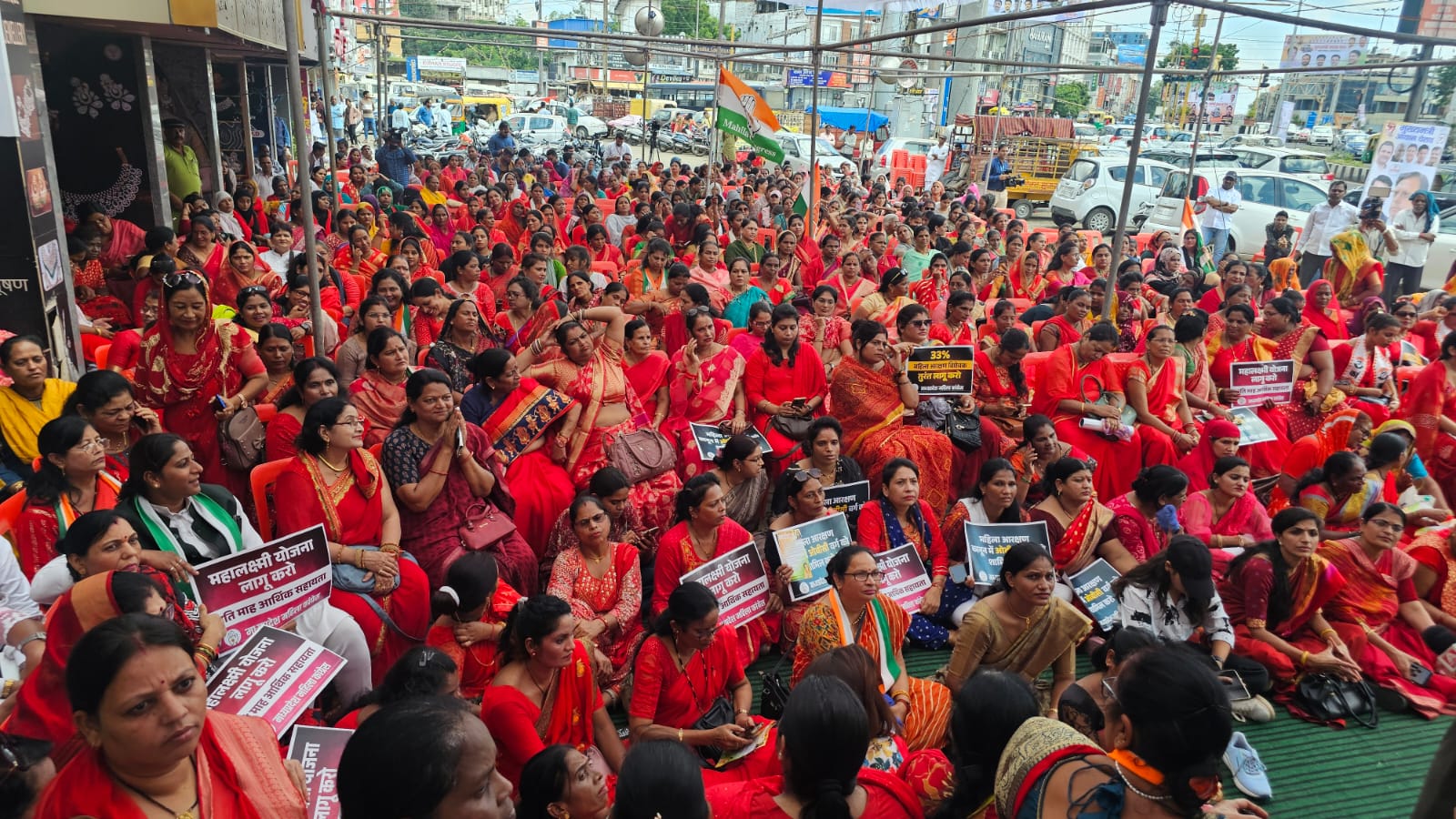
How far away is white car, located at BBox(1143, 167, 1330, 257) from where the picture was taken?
606 inches

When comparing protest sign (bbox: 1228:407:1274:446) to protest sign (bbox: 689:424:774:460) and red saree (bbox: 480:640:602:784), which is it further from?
red saree (bbox: 480:640:602:784)

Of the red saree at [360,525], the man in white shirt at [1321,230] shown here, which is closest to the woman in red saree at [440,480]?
the red saree at [360,525]

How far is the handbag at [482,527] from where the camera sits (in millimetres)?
4031

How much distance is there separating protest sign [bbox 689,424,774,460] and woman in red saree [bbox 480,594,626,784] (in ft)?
7.05

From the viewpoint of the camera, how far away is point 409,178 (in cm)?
1655

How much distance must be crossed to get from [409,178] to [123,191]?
24.3 ft

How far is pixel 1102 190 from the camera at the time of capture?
18516mm

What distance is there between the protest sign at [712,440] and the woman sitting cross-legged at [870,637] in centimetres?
170

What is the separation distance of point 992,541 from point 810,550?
852 mm

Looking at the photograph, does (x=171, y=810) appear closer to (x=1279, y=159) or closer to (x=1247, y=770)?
(x=1247, y=770)

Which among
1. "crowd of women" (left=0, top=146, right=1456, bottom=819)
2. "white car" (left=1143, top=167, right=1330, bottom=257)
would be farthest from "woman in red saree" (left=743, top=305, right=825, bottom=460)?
"white car" (left=1143, top=167, right=1330, bottom=257)

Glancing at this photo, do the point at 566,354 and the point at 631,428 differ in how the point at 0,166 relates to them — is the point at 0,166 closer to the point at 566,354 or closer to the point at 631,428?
the point at 566,354

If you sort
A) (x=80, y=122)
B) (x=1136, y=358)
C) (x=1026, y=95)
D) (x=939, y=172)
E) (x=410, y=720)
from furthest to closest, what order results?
1. (x=1026, y=95)
2. (x=939, y=172)
3. (x=80, y=122)
4. (x=1136, y=358)
5. (x=410, y=720)

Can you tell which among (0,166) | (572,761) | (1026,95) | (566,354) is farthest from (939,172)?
(1026,95)
